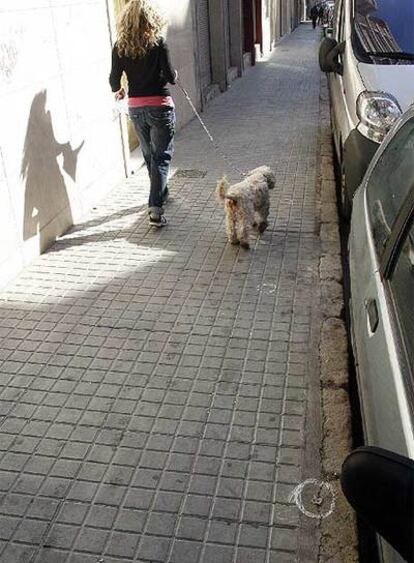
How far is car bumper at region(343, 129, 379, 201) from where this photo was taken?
501 centimetres

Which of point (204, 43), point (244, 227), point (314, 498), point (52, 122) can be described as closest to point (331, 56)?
Result: point (244, 227)

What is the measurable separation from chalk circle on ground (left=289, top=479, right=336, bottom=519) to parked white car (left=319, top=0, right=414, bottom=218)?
124 inches

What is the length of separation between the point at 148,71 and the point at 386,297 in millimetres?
3851

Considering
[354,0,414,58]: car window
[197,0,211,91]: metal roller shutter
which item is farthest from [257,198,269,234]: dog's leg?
[197,0,211,91]: metal roller shutter

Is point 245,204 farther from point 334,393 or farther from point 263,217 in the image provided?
point 334,393

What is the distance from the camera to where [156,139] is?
5.63m

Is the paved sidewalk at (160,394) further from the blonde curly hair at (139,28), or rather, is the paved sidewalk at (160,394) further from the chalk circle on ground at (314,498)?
the blonde curly hair at (139,28)

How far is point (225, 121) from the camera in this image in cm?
1103

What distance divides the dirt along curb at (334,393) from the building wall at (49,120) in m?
2.65

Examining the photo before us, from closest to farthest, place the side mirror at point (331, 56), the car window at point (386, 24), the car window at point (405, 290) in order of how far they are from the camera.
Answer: the car window at point (405, 290)
the car window at point (386, 24)
the side mirror at point (331, 56)

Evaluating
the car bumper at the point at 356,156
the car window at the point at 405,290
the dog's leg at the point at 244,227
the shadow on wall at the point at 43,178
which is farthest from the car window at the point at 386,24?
the car window at the point at 405,290

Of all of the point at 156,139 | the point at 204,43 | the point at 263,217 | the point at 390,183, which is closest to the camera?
the point at 390,183

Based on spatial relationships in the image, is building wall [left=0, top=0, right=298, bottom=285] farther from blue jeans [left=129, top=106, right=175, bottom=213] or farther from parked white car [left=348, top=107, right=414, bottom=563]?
parked white car [left=348, top=107, right=414, bottom=563]

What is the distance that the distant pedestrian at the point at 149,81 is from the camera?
5.20m
